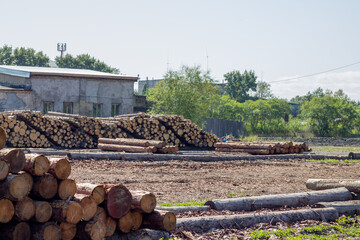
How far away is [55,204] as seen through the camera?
581 cm

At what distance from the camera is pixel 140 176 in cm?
1320

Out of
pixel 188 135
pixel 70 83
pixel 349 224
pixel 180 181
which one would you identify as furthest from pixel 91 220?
pixel 70 83

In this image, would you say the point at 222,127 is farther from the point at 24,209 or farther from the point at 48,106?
the point at 24,209

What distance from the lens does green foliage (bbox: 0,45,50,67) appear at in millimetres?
68875

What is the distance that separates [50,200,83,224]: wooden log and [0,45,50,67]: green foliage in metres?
66.5

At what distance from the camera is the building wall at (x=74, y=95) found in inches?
1266

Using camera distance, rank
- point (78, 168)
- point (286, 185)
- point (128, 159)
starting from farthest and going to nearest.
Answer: point (128, 159), point (78, 168), point (286, 185)

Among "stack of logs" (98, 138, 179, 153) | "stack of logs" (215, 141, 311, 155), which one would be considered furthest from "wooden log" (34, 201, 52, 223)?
"stack of logs" (215, 141, 311, 155)

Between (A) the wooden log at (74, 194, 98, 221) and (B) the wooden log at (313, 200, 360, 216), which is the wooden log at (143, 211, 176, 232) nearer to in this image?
(A) the wooden log at (74, 194, 98, 221)

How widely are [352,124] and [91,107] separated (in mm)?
27011

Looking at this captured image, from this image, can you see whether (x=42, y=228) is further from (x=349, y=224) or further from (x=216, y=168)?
(x=216, y=168)

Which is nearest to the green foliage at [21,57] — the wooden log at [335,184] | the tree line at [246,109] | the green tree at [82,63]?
the green tree at [82,63]

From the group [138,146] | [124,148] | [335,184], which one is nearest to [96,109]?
[124,148]

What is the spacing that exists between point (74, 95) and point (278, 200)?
26.2 meters
